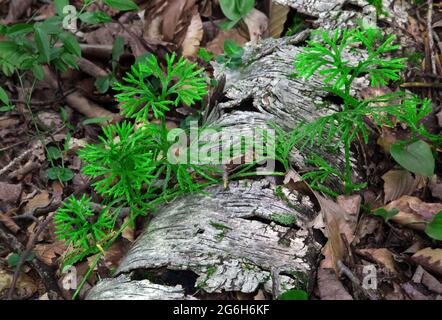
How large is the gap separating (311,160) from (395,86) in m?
1.00

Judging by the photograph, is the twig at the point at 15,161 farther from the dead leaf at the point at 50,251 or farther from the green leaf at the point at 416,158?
the green leaf at the point at 416,158

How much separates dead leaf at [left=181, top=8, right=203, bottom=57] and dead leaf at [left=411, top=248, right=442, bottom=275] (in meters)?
2.18

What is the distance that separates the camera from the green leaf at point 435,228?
197 centimetres

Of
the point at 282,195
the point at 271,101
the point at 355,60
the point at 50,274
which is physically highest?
the point at 355,60

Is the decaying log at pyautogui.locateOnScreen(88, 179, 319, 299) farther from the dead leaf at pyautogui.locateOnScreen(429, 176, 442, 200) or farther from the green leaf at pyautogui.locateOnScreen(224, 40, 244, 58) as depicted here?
the green leaf at pyautogui.locateOnScreen(224, 40, 244, 58)

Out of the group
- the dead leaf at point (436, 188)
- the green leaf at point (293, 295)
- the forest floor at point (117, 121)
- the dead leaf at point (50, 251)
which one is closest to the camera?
the green leaf at point (293, 295)

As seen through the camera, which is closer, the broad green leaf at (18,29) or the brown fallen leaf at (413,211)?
the brown fallen leaf at (413,211)

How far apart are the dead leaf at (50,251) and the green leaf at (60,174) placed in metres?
0.48

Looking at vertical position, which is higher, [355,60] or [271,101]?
[355,60]

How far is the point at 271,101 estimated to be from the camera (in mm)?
2375

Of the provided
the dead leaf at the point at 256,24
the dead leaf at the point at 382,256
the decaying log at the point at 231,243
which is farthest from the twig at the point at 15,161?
the dead leaf at the point at 382,256

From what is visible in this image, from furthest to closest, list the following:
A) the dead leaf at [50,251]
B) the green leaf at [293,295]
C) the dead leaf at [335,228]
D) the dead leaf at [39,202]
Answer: the dead leaf at [39,202], the dead leaf at [50,251], the dead leaf at [335,228], the green leaf at [293,295]
